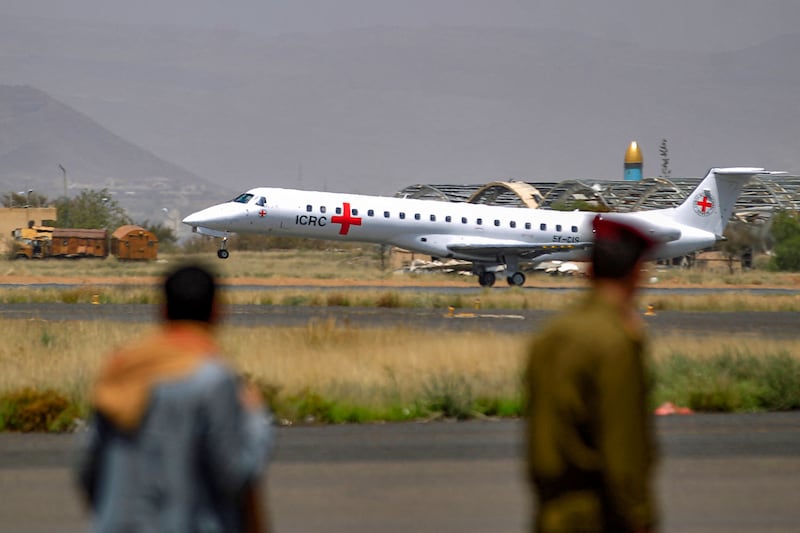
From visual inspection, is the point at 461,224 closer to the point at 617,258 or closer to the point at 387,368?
the point at 387,368

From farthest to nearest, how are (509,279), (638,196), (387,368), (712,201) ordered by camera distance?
1. (638,196)
2. (712,201)
3. (509,279)
4. (387,368)

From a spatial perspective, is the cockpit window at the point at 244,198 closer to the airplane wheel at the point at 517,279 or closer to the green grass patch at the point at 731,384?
the airplane wheel at the point at 517,279

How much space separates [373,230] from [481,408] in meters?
30.9

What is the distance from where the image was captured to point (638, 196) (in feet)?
274

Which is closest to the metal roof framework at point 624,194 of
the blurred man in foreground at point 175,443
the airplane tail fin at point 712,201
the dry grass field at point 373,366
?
the airplane tail fin at point 712,201

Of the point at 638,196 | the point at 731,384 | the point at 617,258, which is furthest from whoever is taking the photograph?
the point at 638,196

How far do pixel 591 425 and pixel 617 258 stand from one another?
0.65 m

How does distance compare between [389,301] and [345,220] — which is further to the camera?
[345,220]

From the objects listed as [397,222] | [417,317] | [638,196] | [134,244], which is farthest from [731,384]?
[638,196]

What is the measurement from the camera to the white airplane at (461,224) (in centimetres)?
4484

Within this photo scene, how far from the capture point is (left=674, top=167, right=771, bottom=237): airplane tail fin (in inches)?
2055

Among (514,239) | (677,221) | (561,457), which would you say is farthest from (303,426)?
(677,221)

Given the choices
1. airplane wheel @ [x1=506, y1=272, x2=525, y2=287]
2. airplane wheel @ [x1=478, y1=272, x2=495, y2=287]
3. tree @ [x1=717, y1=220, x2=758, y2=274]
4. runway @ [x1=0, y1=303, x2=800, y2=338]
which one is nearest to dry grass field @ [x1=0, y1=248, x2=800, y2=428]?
runway @ [x1=0, y1=303, x2=800, y2=338]

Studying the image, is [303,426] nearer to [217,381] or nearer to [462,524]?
[462,524]
